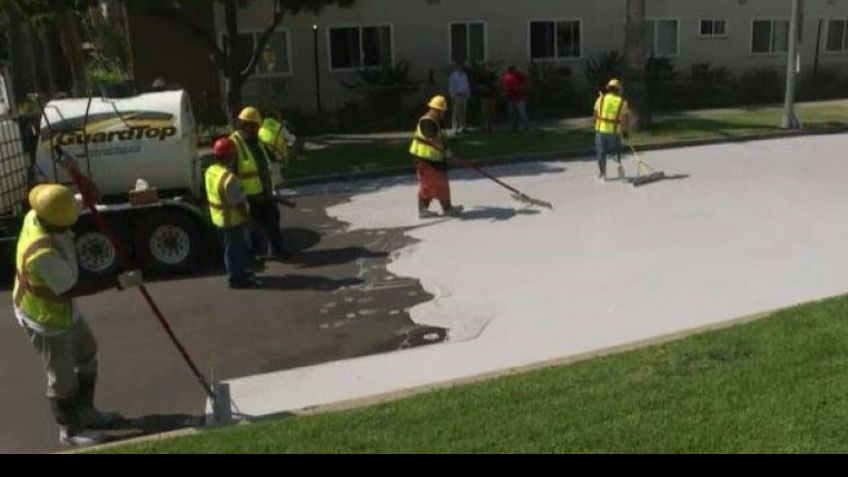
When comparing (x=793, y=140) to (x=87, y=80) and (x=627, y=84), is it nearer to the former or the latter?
(x=627, y=84)

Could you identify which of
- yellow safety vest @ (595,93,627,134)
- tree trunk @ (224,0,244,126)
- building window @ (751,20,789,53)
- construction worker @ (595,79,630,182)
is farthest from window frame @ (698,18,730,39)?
yellow safety vest @ (595,93,627,134)

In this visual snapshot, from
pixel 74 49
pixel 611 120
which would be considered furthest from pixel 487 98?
pixel 74 49

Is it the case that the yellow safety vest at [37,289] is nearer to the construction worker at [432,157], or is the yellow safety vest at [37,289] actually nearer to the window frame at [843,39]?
the construction worker at [432,157]

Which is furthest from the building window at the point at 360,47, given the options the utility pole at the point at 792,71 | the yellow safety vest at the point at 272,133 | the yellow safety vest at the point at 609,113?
the yellow safety vest at the point at 272,133

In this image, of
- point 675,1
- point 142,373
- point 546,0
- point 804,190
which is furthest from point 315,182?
point 675,1

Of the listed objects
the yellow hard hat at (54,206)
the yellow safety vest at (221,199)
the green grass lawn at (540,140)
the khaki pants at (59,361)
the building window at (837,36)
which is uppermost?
the building window at (837,36)

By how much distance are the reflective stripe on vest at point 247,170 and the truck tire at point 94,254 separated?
162 cm

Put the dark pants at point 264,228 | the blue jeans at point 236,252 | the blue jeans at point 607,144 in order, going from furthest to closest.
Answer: the blue jeans at point 607,144, the dark pants at point 264,228, the blue jeans at point 236,252

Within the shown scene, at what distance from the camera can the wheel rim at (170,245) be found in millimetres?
10688

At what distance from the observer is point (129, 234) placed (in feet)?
34.7

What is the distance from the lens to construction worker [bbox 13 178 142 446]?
588 cm

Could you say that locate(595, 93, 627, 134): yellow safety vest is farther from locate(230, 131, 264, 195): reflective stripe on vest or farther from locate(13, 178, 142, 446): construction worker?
locate(13, 178, 142, 446): construction worker

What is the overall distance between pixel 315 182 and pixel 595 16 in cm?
1522

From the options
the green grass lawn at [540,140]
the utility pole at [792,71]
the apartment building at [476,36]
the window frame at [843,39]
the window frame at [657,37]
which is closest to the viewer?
the green grass lawn at [540,140]
